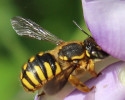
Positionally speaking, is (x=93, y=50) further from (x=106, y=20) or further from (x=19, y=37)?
(x=19, y=37)

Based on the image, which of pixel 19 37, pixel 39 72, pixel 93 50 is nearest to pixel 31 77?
pixel 39 72

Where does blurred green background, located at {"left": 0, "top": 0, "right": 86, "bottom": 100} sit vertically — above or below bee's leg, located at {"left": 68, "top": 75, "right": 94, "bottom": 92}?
below

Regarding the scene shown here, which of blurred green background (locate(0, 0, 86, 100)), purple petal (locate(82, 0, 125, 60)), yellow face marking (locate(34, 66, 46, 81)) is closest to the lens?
purple petal (locate(82, 0, 125, 60))

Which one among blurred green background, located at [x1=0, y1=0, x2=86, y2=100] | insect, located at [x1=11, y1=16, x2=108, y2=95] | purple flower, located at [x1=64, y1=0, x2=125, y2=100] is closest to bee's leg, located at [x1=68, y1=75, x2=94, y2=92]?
insect, located at [x1=11, y1=16, x2=108, y2=95]

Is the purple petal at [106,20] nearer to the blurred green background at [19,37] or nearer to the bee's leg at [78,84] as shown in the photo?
the bee's leg at [78,84]

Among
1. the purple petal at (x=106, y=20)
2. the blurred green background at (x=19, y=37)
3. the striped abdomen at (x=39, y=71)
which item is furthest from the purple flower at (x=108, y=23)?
the blurred green background at (x=19, y=37)

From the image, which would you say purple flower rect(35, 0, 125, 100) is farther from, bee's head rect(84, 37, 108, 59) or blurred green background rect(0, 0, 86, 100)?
blurred green background rect(0, 0, 86, 100)
